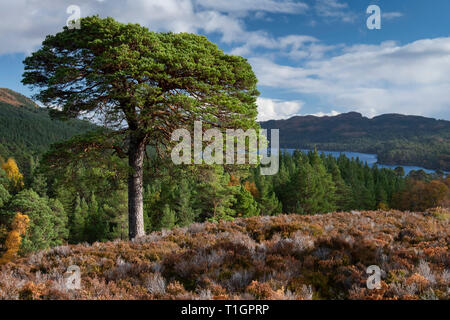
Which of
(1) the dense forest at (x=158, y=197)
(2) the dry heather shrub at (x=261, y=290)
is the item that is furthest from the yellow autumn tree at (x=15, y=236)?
(2) the dry heather shrub at (x=261, y=290)

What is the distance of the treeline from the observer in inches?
490

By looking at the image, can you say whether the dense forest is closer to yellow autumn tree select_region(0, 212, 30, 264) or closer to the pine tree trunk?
yellow autumn tree select_region(0, 212, 30, 264)

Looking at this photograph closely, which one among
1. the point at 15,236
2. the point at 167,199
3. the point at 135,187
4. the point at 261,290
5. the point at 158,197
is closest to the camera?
the point at 261,290

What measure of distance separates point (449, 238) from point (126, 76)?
11598 mm

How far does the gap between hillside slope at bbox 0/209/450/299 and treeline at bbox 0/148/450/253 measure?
17.6 ft

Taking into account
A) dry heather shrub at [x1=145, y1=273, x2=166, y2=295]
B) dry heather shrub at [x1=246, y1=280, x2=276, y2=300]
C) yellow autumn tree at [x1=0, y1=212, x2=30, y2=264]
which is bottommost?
yellow autumn tree at [x1=0, y1=212, x2=30, y2=264]

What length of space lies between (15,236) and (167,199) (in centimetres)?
2074

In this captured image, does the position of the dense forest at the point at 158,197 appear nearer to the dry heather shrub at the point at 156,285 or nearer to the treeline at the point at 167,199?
the treeline at the point at 167,199

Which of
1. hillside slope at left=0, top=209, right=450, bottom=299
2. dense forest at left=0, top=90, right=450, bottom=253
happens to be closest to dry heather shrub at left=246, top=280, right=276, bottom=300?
hillside slope at left=0, top=209, right=450, bottom=299

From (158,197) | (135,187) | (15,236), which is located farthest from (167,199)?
(135,187)

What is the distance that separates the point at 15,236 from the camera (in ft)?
116

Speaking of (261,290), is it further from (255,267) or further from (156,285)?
(156,285)

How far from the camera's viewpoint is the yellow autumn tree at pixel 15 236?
115ft

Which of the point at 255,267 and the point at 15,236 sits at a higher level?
the point at 255,267
